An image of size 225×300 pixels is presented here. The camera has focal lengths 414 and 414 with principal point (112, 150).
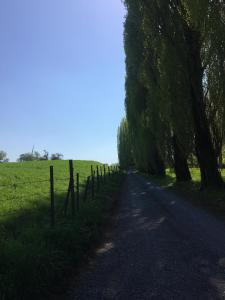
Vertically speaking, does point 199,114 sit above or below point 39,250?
above

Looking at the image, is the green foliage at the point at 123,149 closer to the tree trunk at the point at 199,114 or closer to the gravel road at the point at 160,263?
the tree trunk at the point at 199,114

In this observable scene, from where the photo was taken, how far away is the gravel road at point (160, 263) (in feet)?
17.0

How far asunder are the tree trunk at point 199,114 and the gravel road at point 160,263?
6.79 meters

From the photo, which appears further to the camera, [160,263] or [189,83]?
[189,83]

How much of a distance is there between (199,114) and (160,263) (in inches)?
475

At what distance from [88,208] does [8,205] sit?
2.72m

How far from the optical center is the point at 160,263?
→ 21.7ft

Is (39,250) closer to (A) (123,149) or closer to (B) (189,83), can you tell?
(B) (189,83)

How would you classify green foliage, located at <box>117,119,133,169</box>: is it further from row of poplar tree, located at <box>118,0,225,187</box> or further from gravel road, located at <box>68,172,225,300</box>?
gravel road, located at <box>68,172,225,300</box>

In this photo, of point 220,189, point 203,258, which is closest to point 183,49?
point 220,189

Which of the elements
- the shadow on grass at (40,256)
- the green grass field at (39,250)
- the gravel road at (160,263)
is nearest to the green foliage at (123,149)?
the green grass field at (39,250)

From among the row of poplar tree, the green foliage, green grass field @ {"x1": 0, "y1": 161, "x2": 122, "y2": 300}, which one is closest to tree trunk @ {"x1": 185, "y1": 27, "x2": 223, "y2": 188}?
the row of poplar tree

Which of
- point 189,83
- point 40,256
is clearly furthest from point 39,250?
point 189,83

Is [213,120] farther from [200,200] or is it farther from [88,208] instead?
[88,208]
